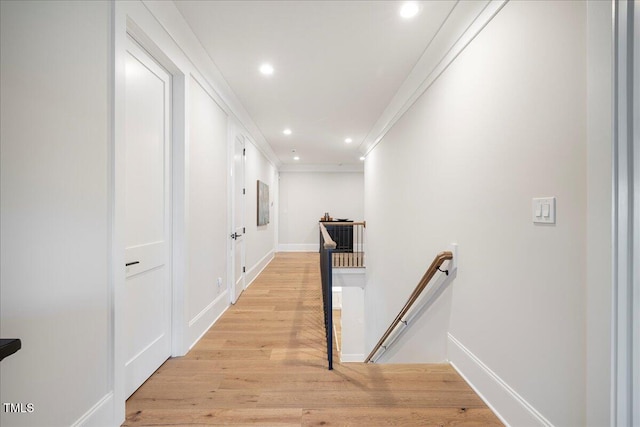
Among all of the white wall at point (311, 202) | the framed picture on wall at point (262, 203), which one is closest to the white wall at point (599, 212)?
the framed picture on wall at point (262, 203)

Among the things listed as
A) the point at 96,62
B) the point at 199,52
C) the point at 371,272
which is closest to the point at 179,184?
the point at 96,62

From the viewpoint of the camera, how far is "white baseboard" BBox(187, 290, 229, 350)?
8.24 feet

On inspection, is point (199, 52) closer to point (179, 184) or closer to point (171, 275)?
point (179, 184)

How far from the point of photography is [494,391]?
168 centimetres

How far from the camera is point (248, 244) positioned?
15.6 feet

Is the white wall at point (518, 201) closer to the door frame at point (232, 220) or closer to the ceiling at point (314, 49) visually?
the ceiling at point (314, 49)

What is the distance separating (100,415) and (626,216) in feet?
7.87

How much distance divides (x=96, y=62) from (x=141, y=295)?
1372 millimetres

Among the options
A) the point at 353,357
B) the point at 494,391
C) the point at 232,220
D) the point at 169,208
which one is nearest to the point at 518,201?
the point at 494,391

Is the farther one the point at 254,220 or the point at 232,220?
the point at 254,220

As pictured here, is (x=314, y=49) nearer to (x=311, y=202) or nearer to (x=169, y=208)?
(x=169, y=208)

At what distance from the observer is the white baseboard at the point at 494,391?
144 centimetres

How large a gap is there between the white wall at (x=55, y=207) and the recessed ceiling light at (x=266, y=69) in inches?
60.3

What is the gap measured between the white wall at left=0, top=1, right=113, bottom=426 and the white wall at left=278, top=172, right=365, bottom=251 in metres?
7.29
